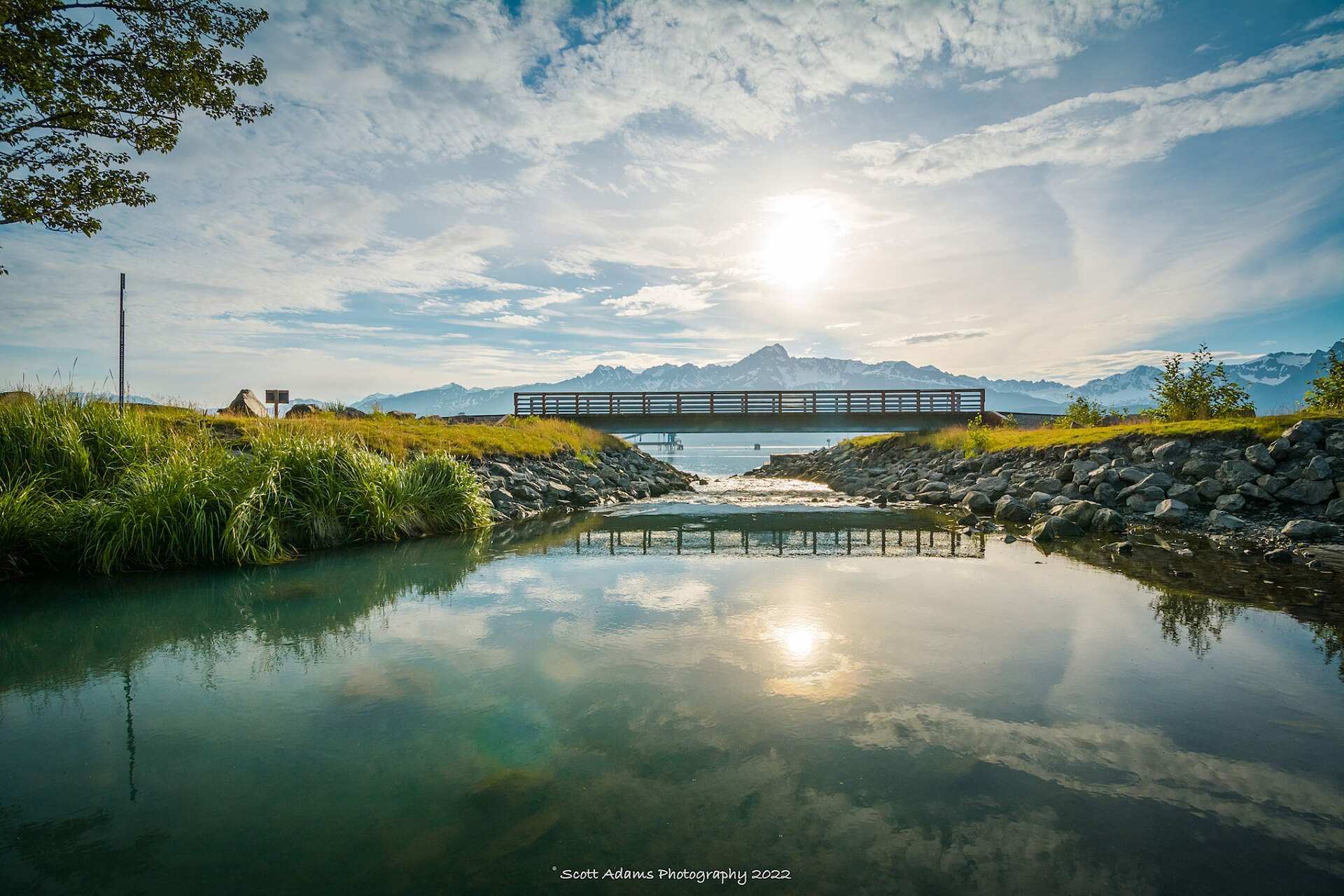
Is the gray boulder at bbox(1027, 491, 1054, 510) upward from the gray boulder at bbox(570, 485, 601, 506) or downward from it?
upward

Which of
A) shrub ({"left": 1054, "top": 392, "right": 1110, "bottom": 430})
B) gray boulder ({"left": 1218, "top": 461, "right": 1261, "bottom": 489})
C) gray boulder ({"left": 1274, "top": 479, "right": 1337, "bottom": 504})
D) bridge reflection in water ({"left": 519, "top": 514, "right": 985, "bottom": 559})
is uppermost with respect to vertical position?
shrub ({"left": 1054, "top": 392, "right": 1110, "bottom": 430})

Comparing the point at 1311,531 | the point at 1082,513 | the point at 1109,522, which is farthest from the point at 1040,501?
the point at 1311,531

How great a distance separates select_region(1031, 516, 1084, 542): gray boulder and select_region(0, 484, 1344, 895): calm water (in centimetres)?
400

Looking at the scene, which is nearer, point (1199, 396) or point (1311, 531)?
point (1311, 531)

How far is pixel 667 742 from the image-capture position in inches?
150

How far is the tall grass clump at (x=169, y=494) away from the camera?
8.43 m

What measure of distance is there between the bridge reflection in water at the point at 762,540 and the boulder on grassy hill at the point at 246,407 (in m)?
11.9

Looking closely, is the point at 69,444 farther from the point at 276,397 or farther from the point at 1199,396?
the point at 1199,396

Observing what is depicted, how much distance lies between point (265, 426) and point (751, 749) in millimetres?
13797

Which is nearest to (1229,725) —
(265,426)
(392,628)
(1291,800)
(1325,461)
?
(1291,800)

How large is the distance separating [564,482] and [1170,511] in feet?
52.6

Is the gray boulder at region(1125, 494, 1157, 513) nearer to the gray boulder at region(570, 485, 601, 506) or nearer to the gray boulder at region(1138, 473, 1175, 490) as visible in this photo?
the gray boulder at region(1138, 473, 1175, 490)

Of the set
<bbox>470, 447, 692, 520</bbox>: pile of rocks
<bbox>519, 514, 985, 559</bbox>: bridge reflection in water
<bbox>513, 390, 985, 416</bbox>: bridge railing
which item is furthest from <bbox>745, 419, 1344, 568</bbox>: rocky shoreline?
<bbox>513, 390, 985, 416</bbox>: bridge railing

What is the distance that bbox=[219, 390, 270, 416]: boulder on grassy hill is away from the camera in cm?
1784
